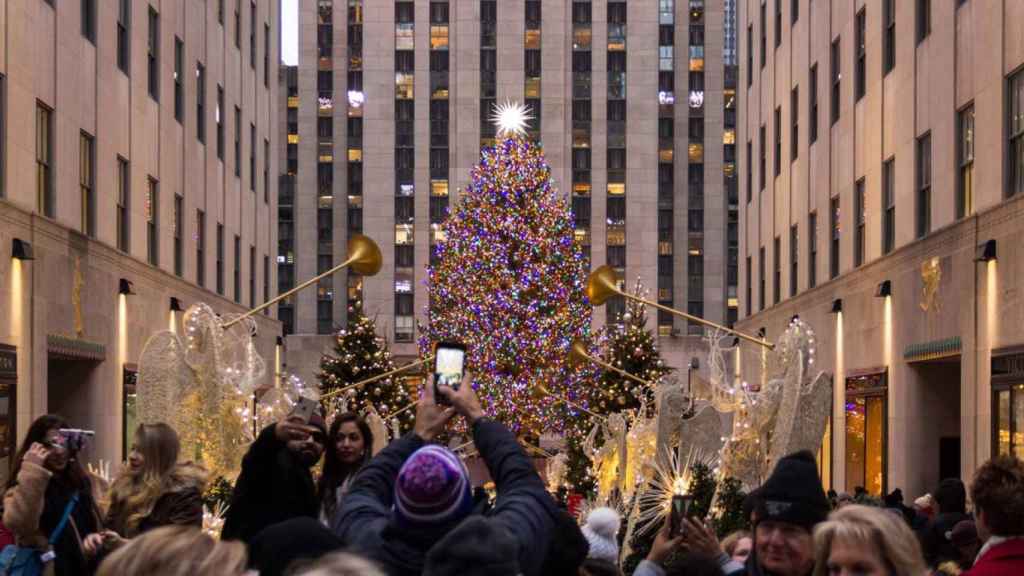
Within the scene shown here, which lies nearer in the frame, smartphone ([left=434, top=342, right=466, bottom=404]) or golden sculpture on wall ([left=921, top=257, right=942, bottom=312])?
smartphone ([left=434, top=342, right=466, bottom=404])

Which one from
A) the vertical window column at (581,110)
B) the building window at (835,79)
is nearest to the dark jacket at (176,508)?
the building window at (835,79)

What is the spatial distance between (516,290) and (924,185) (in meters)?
21.7

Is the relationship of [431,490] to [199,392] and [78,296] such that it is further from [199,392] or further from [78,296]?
[78,296]

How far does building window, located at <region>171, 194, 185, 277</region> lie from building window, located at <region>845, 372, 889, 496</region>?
15.8 meters

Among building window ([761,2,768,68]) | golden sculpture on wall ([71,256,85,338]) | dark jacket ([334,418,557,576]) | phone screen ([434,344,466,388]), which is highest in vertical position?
building window ([761,2,768,68])

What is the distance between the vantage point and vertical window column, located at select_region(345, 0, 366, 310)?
7862 centimetres

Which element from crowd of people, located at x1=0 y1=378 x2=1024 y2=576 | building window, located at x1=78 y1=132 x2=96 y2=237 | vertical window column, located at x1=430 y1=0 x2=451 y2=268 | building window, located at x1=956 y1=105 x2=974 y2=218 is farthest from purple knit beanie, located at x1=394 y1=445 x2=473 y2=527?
vertical window column, located at x1=430 y1=0 x2=451 y2=268

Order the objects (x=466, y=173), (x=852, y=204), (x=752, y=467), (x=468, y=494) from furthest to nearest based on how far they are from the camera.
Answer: (x=466, y=173) → (x=852, y=204) → (x=752, y=467) → (x=468, y=494)

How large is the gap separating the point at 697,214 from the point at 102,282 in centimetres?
5714

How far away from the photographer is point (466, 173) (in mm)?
76875

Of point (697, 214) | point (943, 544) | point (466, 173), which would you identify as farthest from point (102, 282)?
point (697, 214)

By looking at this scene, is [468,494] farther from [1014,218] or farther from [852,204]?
[852,204]

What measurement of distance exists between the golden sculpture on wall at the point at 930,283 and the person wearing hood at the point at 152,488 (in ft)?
58.3

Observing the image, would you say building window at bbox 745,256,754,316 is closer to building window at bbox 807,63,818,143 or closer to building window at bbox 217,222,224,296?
building window at bbox 807,63,818,143
